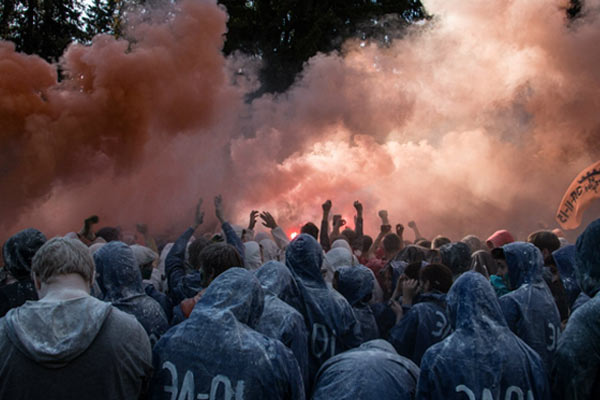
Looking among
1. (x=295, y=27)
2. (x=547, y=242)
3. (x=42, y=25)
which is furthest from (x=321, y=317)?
(x=295, y=27)

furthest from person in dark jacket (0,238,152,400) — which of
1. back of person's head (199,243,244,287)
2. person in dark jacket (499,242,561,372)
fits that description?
person in dark jacket (499,242,561,372)

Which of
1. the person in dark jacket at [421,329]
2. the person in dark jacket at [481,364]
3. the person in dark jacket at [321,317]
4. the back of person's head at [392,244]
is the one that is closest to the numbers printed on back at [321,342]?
the person in dark jacket at [321,317]

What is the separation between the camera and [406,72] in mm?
16562

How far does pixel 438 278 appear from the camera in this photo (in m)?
4.37

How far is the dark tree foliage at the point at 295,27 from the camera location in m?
19.6

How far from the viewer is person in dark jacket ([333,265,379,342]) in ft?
15.4

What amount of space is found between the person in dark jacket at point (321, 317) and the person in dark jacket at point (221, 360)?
128 cm

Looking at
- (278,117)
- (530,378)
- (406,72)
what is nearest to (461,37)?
(406,72)

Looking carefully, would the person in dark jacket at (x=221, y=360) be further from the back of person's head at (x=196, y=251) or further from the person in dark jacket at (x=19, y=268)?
the back of person's head at (x=196, y=251)

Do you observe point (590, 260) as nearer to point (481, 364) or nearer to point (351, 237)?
point (481, 364)

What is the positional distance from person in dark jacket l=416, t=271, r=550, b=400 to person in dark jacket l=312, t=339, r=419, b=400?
12cm

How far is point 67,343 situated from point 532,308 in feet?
10.2

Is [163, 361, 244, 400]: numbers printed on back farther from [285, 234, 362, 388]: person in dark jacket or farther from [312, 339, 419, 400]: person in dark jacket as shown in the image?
[285, 234, 362, 388]: person in dark jacket

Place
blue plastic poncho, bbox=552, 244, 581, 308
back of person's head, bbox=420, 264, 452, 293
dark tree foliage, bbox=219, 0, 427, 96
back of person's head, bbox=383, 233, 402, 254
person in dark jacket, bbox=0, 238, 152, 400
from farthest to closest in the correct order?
dark tree foliage, bbox=219, 0, 427, 96
back of person's head, bbox=383, 233, 402, 254
blue plastic poncho, bbox=552, 244, 581, 308
back of person's head, bbox=420, 264, 452, 293
person in dark jacket, bbox=0, 238, 152, 400
